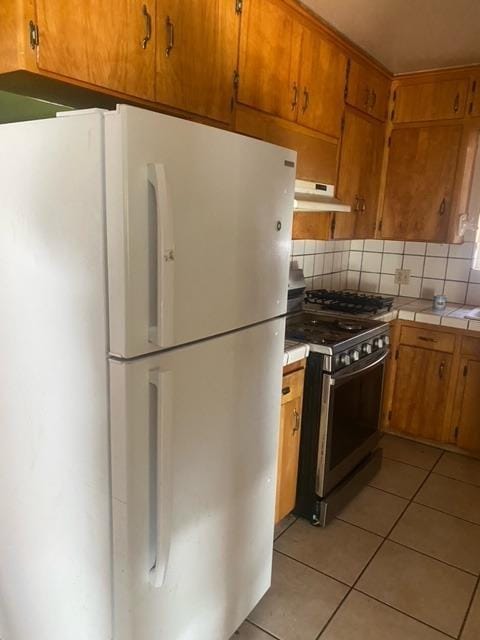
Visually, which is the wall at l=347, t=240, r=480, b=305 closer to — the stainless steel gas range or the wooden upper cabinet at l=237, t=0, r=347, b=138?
the stainless steel gas range

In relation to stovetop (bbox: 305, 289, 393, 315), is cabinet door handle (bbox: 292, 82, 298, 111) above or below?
above

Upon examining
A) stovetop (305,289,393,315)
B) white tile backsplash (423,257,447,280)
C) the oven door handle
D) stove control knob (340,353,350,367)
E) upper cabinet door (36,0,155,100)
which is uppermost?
upper cabinet door (36,0,155,100)

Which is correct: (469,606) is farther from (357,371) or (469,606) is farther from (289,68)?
(289,68)

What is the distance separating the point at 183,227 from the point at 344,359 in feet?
4.34

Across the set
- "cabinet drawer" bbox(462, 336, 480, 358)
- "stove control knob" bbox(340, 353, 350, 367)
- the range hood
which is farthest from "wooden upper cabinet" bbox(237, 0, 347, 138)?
"cabinet drawer" bbox(462, 336, 480, 358)

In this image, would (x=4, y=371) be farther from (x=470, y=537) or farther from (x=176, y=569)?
(x=470, y=537)

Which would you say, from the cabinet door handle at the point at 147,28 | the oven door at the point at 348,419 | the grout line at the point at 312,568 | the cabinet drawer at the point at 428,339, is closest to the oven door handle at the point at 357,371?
the oven door at the point at 348,419

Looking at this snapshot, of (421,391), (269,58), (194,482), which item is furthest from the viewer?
(421,391)

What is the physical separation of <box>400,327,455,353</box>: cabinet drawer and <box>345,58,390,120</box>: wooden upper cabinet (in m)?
1.36

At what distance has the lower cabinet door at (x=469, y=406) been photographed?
9.57 feet

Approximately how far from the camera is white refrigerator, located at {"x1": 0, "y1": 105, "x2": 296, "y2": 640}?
101 cm

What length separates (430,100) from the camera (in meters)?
2.96

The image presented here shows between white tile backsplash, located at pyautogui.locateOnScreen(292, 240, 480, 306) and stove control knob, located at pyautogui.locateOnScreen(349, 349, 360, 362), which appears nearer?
stove control knob, located at pyautogui.locateOnScreen(349, 349, 360, 362)

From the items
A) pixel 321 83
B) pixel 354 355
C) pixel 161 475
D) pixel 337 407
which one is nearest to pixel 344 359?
pixel 354 355
